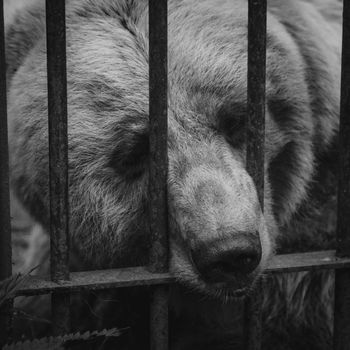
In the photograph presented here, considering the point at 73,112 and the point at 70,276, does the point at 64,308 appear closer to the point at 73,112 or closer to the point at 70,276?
the point at 70,276

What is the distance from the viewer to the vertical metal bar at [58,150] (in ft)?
5.62

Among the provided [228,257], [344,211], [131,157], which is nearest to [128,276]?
[228,257]

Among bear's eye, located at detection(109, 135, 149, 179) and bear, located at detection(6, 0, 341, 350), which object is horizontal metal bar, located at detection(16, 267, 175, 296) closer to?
bear, located at detection(6, 0, 341, 350)

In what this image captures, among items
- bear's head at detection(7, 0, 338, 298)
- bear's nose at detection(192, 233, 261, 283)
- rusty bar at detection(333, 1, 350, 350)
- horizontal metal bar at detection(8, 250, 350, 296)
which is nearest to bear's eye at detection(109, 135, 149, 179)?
bear's head at detection(7, 0, 338, 298)

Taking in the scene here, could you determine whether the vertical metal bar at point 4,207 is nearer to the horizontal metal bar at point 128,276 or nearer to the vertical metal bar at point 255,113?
the horizontal metal bar at point 128,276

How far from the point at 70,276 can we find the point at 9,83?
1274mm

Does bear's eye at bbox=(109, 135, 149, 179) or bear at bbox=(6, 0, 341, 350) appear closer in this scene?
bear at bbox=(6, 0, 341, 350)

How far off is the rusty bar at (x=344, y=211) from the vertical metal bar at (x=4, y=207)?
0.99 metres

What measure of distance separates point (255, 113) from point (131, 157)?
0.80 m

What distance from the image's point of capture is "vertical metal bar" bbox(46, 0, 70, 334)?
1712 mm

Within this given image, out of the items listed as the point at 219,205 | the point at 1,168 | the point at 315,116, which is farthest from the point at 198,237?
the point at 315,116

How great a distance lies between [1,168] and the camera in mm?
1750

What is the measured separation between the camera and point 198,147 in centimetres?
242

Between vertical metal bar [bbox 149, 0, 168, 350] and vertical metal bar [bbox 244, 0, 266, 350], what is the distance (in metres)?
0.25
